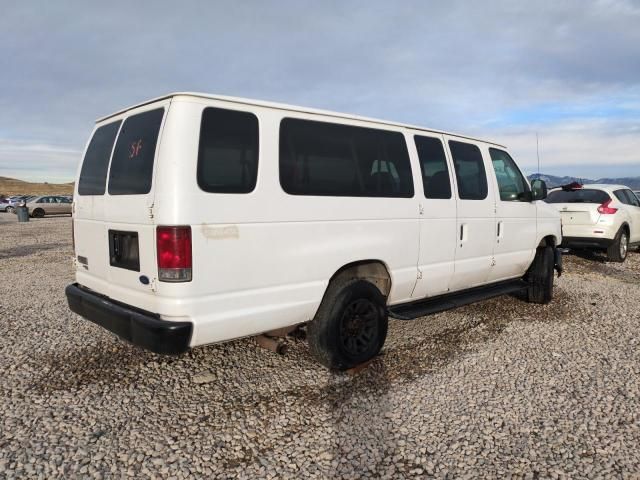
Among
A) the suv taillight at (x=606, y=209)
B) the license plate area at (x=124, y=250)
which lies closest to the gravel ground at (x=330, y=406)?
the license plate area at (x=124, y=250)

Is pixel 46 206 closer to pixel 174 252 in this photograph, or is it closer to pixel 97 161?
pixel 97 161

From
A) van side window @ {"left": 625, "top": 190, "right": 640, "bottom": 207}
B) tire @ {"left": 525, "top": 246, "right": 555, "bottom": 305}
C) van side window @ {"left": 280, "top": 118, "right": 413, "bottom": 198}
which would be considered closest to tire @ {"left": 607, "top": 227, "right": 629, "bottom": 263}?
van side window @ {"left": 625, "top": 190, "right": 640, "bottom": 207}

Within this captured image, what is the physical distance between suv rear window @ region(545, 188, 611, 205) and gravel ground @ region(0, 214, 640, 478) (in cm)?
532

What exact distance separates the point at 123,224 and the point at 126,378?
1408mm

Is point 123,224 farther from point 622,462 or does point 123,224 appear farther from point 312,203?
point 622,462

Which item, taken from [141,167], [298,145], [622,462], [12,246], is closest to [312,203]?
[298,145]

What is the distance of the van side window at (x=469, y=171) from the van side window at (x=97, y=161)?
132 inches

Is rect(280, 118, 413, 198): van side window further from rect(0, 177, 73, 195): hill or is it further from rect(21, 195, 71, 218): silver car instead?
rect(0, 177, 73, 195): hill

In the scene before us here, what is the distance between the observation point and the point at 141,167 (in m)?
3.33

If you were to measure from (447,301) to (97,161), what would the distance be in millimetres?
3586

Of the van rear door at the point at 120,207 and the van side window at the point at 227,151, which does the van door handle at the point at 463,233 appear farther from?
the van rear door at the point at 120,207

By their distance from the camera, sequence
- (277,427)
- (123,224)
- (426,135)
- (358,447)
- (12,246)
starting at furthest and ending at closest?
(12,246)
(426,135)
(123,224)
(277,427)
(358,447)

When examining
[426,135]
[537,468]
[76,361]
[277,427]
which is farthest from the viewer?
[426,135]

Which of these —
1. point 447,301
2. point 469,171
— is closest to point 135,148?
point 447,301
